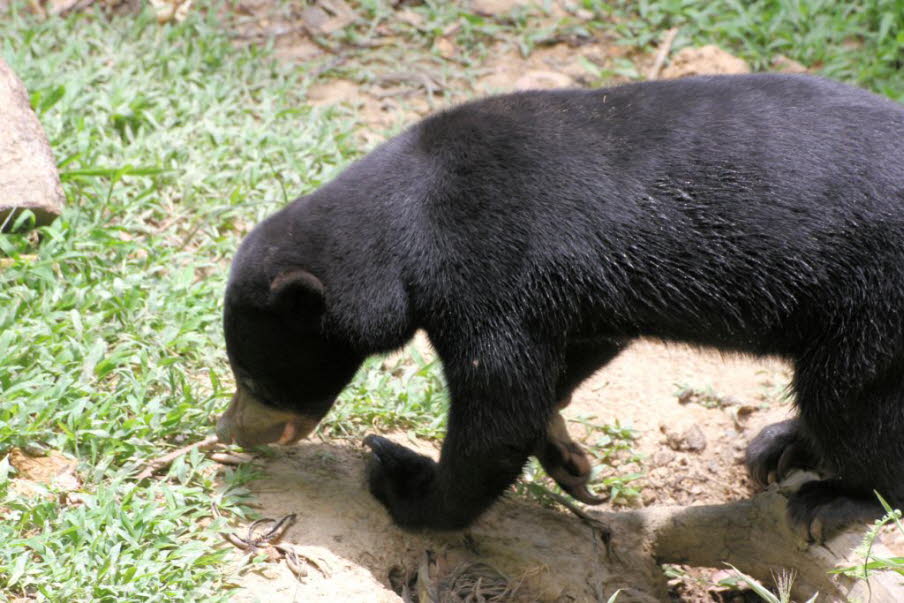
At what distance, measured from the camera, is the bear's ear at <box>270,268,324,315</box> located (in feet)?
13.3

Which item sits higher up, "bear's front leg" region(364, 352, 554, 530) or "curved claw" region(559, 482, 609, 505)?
"bear's front leg" region(364, 352, 554, 530)

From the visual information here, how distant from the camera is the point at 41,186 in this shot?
5.43 metres

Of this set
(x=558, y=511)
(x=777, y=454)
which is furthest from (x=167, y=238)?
(x=777, y=454)

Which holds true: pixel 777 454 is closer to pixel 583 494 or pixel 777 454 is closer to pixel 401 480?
pixel 583 494

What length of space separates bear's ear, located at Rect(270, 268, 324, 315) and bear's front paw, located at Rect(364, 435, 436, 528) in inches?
29.3

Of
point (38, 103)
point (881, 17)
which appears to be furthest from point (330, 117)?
point (881, 17)

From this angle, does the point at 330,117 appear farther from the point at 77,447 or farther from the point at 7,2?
the point at 77,447

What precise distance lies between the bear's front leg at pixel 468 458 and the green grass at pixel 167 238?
21.9 inches

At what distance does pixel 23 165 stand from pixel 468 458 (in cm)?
285

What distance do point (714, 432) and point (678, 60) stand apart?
11.0ft

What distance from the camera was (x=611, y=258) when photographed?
3992mm

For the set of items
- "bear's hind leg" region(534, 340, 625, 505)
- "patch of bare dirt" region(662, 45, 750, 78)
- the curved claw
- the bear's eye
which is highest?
"patch of bare dirt" region(662, 45, 750, 78)

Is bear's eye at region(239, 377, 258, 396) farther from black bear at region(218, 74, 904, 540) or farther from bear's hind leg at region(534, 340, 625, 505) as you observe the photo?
bear's hind leg at region(534, 340, 625, 505)

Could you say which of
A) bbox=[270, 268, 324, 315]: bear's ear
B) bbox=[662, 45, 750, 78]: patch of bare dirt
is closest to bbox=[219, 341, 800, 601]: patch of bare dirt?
bbox=[270, 268, 324, 315]: bear's ear
